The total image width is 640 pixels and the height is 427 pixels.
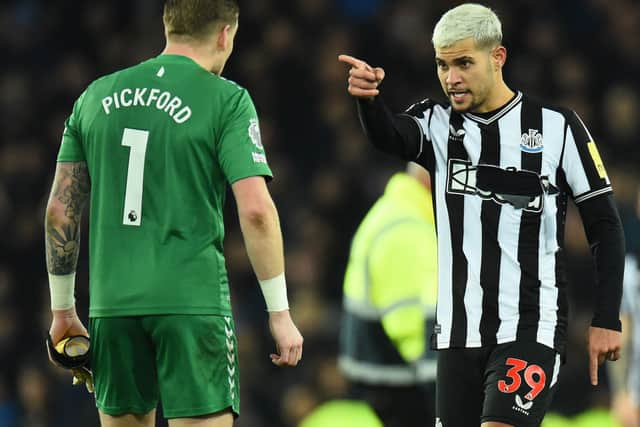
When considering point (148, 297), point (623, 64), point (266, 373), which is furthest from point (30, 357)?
point (148, 297)

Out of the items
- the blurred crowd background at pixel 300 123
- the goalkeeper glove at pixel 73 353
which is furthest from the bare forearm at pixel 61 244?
the blurred crowd background at pixel 300 123

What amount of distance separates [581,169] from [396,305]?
5.77 feet

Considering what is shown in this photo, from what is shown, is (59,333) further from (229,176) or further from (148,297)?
(229,176)

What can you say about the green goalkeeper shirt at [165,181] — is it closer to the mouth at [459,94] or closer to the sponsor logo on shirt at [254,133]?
the sponsor logo on shirt at [254,133]

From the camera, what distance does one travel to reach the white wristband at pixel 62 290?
→ 4324mm

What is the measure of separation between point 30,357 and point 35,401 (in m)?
0.53

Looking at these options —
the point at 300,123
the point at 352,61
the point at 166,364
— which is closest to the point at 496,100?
the point at 352,61

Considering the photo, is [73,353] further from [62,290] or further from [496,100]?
[496,100]

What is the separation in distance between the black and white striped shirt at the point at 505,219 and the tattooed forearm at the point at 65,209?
101 cm

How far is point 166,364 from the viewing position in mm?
4090

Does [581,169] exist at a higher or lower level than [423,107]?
lower

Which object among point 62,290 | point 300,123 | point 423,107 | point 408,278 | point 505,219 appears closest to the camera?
point 62,290

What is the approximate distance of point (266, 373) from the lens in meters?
9.68

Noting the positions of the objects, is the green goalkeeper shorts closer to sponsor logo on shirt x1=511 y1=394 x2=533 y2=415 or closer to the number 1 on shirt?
the number 1 on shirt
